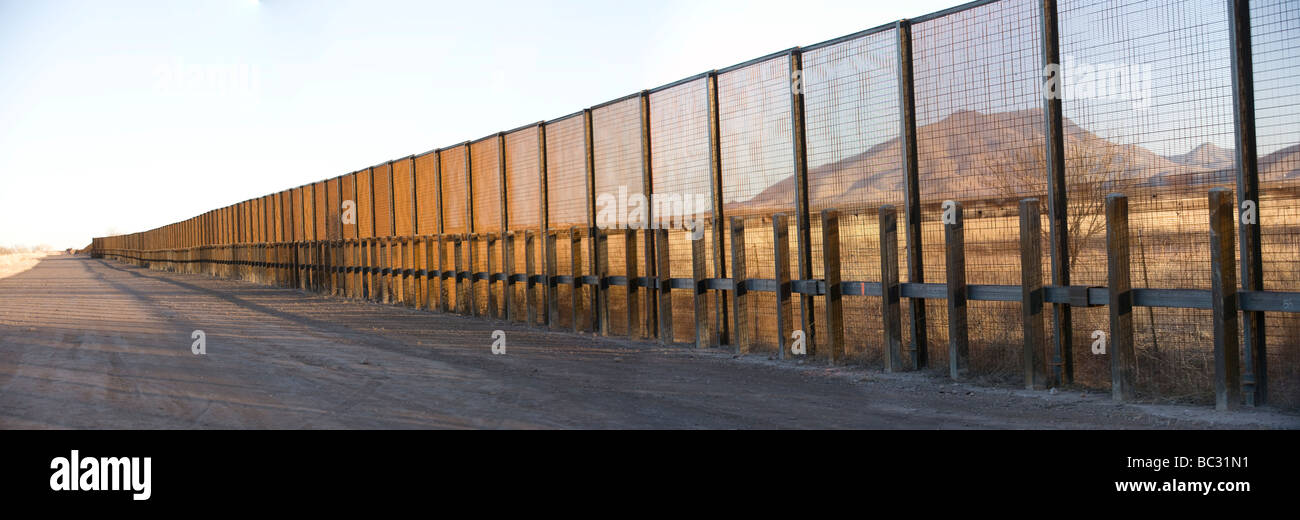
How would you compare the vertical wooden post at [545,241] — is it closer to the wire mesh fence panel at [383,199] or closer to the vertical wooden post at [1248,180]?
the wire mesh fence panel at [383,199]

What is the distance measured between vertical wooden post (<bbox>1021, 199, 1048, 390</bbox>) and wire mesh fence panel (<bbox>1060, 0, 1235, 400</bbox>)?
0.34m

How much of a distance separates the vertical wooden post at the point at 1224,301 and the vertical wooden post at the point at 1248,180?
87 mm

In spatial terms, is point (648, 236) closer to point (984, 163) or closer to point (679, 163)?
point (679, 163)

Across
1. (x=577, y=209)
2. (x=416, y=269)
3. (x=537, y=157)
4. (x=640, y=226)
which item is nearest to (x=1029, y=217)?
(x=640, y=226)

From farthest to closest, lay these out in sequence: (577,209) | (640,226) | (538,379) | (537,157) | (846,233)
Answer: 1. (537,157)
2. (577,209)
3. (640,226)
4. (846,233)
5. (538,379)

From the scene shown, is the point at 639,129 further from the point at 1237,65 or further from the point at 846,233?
the point at 1237,65

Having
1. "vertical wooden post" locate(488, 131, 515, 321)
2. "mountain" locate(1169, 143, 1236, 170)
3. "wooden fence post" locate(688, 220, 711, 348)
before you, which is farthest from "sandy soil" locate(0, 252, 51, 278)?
"mountain" locate(1169, 143, 1236, 170)

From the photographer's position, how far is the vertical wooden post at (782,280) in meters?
10.5

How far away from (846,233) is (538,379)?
352 cm

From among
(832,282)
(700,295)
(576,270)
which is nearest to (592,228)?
(576,270)

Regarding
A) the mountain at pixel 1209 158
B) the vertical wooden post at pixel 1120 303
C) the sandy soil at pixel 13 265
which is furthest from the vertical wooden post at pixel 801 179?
the sandy soil at pixel 13 265

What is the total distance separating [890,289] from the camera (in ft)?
30.1

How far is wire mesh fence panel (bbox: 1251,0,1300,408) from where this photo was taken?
6.47 metres

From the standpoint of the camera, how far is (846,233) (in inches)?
396
